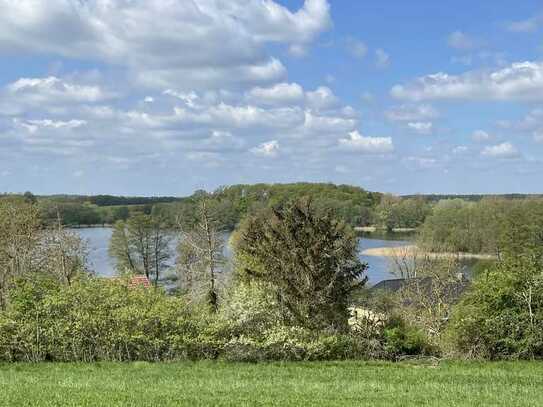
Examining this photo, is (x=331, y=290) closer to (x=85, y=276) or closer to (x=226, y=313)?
(x=226, y=313)

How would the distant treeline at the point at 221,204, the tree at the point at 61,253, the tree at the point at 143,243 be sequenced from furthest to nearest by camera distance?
the tree at the point at 143,243, the distant treeline at the point at 221,204, the tree at the point at 61,253

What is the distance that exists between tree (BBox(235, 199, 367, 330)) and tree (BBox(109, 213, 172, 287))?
44.2 metres

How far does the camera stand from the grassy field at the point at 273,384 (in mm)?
10391

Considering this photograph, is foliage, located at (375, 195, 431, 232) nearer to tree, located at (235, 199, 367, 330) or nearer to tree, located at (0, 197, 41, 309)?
tree, located at (0, 197, 41, 309)

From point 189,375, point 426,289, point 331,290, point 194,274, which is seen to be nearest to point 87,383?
point 189,375

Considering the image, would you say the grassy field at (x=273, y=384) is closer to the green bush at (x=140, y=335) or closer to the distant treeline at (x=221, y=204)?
the green bush at (x=140, y=335)

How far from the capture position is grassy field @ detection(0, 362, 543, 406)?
10.4 metres

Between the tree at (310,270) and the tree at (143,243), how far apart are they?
145 ft

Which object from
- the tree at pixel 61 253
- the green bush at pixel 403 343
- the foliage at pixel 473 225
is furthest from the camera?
the foliage at pixel 473 225

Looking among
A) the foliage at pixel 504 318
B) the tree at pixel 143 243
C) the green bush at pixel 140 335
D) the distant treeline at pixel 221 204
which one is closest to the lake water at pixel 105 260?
the tree at pixel 143 243

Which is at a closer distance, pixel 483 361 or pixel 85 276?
pixel 483 361

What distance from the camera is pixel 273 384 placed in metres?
12.6

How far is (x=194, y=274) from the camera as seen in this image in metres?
32.8

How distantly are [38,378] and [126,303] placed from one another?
5312 mm
